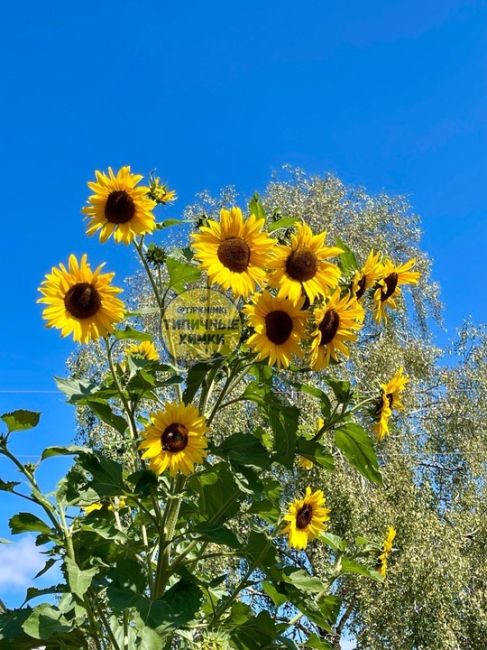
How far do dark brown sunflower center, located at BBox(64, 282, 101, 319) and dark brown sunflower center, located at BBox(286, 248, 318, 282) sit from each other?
464 mm

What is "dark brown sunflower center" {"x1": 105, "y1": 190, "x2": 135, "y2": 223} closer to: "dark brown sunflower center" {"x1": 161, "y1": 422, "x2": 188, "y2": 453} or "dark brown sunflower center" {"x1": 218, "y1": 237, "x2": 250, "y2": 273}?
"dark brown sunflower center" {"x1": 218, "y1": 237, "x2": 250, "y2": 273}

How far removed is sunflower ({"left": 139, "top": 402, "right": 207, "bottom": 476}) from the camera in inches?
68.9

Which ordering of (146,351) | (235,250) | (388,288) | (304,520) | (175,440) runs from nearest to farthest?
(235,250) → (175,440) → (388,288) → (146,351) → (304,520)

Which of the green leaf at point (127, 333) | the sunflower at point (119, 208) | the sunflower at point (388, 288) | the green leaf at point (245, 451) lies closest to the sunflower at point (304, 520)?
the green leaf at point (245, 451)

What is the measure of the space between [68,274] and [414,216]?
11.1 meters

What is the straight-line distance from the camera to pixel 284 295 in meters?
1.66

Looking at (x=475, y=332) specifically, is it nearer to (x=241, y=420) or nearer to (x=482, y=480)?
(x=482, y=480)

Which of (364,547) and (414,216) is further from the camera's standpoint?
(414,216)

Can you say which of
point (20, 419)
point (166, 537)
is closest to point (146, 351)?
point (20, 419)

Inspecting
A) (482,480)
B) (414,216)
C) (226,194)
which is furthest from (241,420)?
(414,216)

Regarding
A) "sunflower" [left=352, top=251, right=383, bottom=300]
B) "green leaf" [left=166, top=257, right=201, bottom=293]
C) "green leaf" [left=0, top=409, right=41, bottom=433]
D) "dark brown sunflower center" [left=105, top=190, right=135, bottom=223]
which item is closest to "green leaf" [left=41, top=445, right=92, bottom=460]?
"green leaf" [left=0, top=409, right=41, bottom=433]

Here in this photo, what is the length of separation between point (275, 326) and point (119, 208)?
49 centimetres

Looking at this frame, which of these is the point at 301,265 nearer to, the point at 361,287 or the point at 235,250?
the point at 235,250

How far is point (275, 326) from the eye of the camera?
65.7 inches
